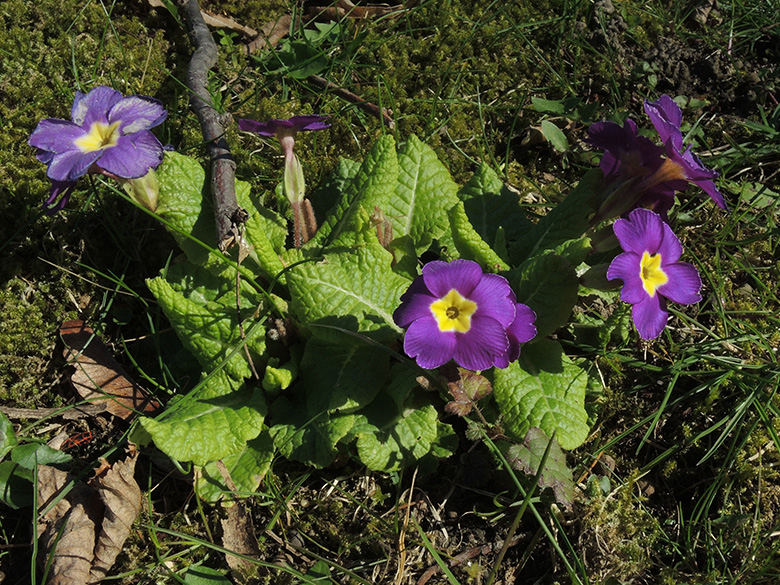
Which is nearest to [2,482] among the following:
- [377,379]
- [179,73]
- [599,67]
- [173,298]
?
[173,298]

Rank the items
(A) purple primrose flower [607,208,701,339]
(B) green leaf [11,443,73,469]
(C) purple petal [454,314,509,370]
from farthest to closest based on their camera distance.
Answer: (B) green leaf [11,443,73,469] → (A) purple primrose flower [607,208,701,339] → (C) purple petal [454,314,509,370]

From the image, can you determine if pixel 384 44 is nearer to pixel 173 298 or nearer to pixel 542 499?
pixel 173 298

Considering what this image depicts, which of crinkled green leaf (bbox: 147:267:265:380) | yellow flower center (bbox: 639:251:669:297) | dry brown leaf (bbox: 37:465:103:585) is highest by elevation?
yellow flower center (bbox: 639:251:669:297)

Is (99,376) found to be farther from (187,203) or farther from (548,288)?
(548,288)

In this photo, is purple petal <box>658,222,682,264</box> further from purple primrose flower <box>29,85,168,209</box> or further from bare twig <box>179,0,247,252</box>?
purple primrose flower <box>29,85,168,209</box>

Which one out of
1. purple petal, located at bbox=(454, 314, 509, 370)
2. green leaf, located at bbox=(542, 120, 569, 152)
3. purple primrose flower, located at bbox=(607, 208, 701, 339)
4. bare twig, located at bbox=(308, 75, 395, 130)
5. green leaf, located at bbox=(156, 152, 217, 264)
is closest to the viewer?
purple petal, located at bbox=(454, 314, 509, 370)

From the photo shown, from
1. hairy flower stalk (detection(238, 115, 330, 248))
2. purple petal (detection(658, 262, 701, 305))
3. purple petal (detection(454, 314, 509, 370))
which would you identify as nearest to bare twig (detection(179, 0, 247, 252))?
hairy flower stalk (detection(238, 115, 330, 248))

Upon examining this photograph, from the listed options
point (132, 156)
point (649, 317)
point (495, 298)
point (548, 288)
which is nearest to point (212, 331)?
point (132, 156)
